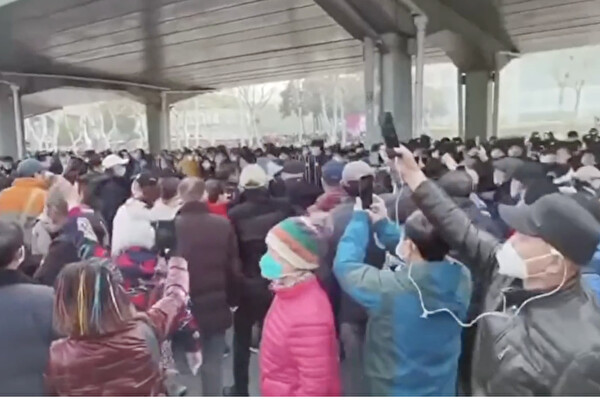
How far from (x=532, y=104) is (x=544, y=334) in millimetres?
49928

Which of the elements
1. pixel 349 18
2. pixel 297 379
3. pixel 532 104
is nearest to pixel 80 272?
pixel 297 379

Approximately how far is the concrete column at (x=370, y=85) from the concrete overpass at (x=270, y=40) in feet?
0.14

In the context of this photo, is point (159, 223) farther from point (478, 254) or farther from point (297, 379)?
point (478, 254)

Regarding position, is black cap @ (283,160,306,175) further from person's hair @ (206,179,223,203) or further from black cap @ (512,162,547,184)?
black cap @ (512,162,547,184)

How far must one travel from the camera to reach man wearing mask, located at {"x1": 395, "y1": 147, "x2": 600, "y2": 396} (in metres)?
2.24

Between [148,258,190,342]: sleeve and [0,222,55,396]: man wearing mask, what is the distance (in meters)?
0.47

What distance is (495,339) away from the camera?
2525mm

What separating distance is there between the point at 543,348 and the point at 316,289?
4.82 ft

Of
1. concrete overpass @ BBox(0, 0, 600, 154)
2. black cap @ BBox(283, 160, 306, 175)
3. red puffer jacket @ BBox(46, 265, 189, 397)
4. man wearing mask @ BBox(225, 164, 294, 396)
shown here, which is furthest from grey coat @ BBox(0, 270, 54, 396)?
concrete overpass @ BBox(0, 0, 600, 154)

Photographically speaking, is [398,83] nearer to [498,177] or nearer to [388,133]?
[498,177]

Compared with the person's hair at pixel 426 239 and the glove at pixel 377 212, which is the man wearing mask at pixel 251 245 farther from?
the person's hair at pixel 426 239

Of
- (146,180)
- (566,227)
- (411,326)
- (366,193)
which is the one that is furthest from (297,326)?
(146,180)

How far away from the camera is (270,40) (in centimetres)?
2778

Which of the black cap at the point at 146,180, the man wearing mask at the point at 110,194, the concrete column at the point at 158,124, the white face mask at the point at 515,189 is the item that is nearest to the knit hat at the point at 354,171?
the white face mask at the point at 515,189
